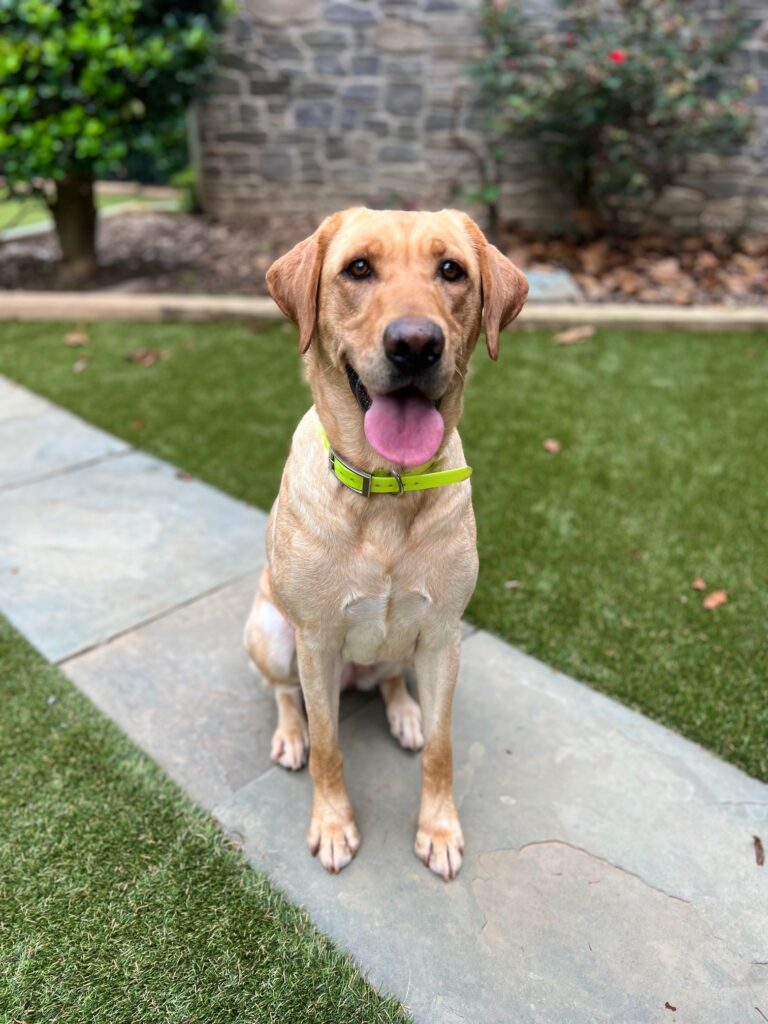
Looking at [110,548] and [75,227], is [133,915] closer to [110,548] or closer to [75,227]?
[110,548]

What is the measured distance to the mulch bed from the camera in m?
6.78

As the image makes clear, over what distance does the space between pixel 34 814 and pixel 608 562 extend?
2581mm

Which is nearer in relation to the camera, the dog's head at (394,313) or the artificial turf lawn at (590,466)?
the dog's head at (394,313)

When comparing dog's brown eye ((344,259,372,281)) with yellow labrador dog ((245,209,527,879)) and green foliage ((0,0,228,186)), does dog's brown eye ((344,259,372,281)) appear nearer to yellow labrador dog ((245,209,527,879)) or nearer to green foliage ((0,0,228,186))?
yellow labrador dog ((245,209,527,879))

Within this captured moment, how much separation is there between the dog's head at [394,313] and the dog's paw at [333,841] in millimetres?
1129

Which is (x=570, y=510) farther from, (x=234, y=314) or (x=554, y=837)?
(x=234, y=314)

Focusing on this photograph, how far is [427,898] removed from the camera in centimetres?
201

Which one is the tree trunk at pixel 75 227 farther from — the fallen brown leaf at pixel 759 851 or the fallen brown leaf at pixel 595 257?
the fallen brown leaf at pixel 759 851

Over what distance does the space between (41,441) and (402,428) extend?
3501 millimetres

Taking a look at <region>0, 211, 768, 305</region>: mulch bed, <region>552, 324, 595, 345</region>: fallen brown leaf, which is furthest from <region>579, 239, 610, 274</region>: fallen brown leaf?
<region>552, 324, 595, 345</region>: fallen brown leaf

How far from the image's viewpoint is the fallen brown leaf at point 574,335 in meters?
5.90

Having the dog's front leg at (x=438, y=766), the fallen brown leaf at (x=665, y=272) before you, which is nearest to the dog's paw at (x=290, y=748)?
the dog's front leg at (x=438, y=766)

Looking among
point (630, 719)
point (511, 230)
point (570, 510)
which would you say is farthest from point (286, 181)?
point (630, 719)

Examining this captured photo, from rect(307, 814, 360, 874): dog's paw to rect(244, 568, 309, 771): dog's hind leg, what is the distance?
0.30 m
